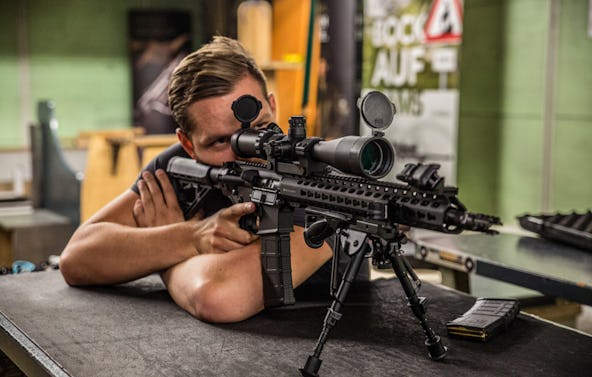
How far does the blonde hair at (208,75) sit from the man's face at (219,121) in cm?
1

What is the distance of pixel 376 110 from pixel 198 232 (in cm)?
58

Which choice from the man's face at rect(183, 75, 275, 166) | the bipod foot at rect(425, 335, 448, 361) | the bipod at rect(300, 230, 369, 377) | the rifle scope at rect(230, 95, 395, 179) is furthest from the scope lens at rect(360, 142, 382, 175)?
the man's face at rect(183, 75, 275, 166)

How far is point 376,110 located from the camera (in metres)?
1.19

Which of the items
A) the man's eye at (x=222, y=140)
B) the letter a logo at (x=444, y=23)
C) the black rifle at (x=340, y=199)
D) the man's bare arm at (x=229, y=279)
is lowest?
the man's bare arm at (x=229, y=279)

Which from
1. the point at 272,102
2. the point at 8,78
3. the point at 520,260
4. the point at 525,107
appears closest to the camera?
the point at 272,102

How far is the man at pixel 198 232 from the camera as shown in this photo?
1.49m

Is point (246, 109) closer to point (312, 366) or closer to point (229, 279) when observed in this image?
point (229, 279)

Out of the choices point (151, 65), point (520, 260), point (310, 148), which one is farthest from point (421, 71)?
point (310, 148)

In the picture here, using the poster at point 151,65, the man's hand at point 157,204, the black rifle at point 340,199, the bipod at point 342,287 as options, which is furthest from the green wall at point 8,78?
the bipod at point 342,287

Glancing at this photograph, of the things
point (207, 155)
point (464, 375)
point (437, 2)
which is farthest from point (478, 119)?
point (464, 375)

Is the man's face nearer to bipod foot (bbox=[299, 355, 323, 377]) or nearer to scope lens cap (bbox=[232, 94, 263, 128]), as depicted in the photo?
scope lens cap (bbox=[232, 94, 263, 128])

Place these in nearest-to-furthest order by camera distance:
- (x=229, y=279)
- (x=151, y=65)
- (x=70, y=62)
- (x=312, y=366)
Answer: (x=312, y=366) → (x=229, y=279) → (x=70, y=62) → (x=151, y=65)

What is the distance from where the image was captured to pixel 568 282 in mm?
1791

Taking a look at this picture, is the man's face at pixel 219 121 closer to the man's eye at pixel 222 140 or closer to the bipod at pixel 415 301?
the man's eye at pixel 222 140
